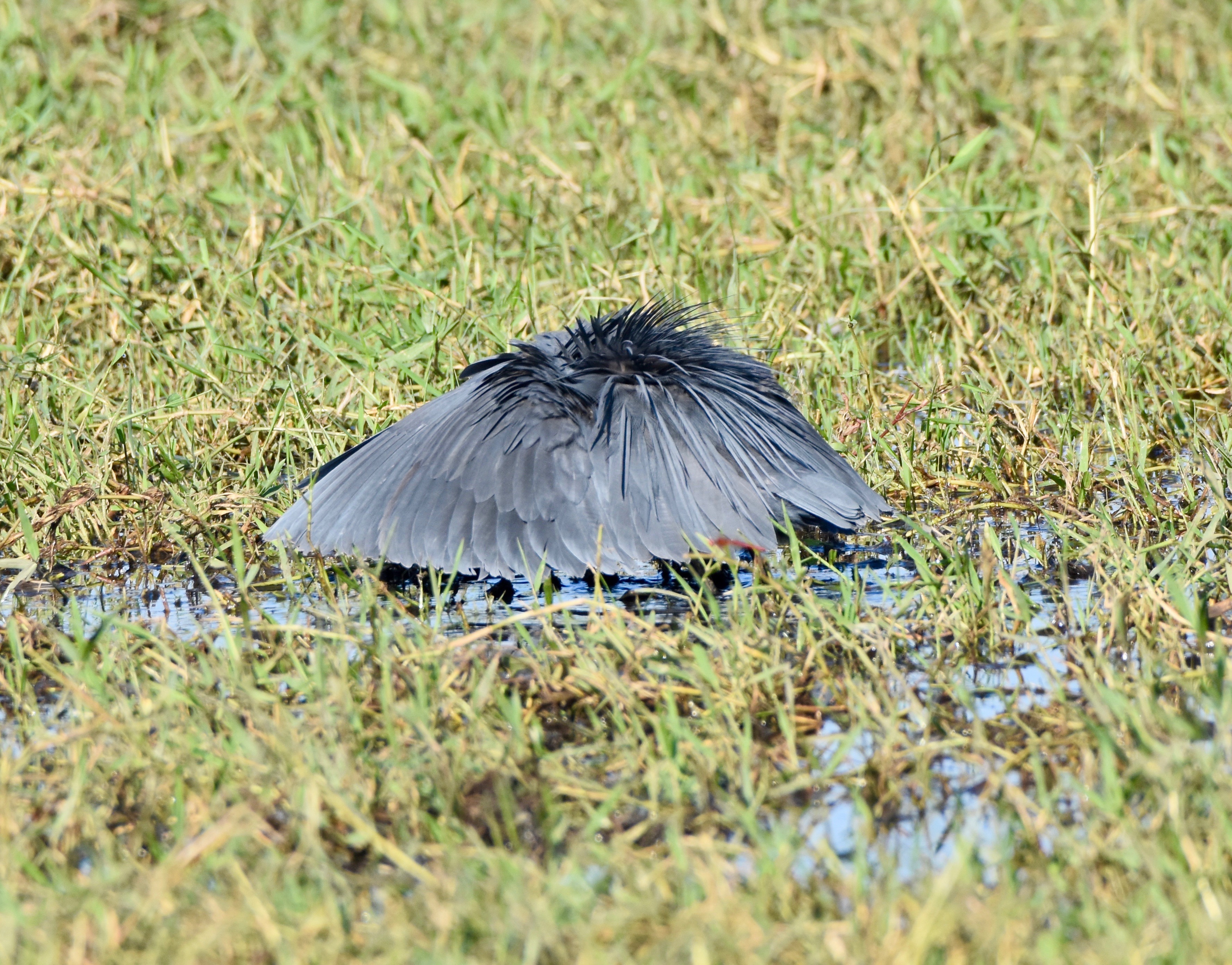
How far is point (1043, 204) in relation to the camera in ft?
17.1

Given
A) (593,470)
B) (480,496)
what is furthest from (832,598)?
(480,496)

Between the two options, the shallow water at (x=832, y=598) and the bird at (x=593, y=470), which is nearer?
the shallow water at (x=832, y=598)

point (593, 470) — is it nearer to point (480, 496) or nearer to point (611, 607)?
point (480, 496)

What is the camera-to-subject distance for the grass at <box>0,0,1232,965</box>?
207cm

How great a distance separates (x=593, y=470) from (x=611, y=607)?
0.45 metres

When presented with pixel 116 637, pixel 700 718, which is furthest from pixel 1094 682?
pixel 116 637

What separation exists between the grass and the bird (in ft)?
0.44

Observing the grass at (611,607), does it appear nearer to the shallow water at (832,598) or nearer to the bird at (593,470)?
the shallow water at (832,598)

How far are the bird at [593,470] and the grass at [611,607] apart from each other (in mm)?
133

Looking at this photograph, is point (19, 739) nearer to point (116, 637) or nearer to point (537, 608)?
point (116, 637)

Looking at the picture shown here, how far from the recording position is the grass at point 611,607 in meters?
2.07

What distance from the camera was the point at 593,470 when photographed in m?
3.25

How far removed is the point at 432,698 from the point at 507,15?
5.36 meters

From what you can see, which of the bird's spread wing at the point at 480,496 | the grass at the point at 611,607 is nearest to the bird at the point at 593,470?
the bird's spread wing at the point at 480,496
